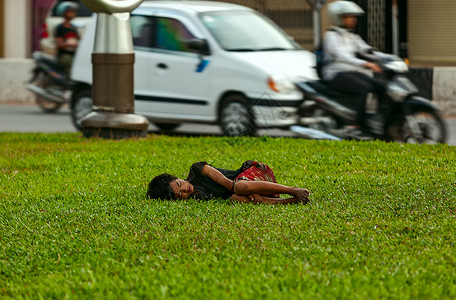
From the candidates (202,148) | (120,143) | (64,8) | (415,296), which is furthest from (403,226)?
(64,8)

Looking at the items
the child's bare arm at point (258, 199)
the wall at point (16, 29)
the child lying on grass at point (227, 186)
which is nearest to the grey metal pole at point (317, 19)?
the child lying on grass at point (227, 186)

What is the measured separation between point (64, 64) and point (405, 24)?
9.73 metres

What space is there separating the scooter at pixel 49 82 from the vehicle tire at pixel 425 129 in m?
7.84

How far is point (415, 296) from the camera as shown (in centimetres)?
A: 435

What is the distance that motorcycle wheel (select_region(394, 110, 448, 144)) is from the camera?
10492 millimetres

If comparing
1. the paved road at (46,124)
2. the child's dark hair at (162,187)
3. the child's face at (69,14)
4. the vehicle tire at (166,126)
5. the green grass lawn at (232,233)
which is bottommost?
the paved road at (46,124)

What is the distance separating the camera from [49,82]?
55.2ft

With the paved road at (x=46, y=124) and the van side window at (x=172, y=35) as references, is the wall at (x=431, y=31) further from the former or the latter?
the van side window at (x=172, y=35)

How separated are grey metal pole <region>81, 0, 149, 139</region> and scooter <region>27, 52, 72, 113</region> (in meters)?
5.65

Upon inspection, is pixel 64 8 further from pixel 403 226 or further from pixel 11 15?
pixel 403 226

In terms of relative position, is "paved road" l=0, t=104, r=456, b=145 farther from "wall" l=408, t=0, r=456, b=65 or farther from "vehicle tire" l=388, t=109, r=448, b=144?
"wall" l=408, t=0, r=456, b=65

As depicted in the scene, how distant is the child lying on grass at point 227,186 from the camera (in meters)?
6.59

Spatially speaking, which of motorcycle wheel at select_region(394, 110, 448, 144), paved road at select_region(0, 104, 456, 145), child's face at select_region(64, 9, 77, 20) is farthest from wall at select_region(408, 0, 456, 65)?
motorcycle wheel at select_region(394, 110, 448, 144)

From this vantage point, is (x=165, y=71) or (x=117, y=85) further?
(x=165, y=71)
